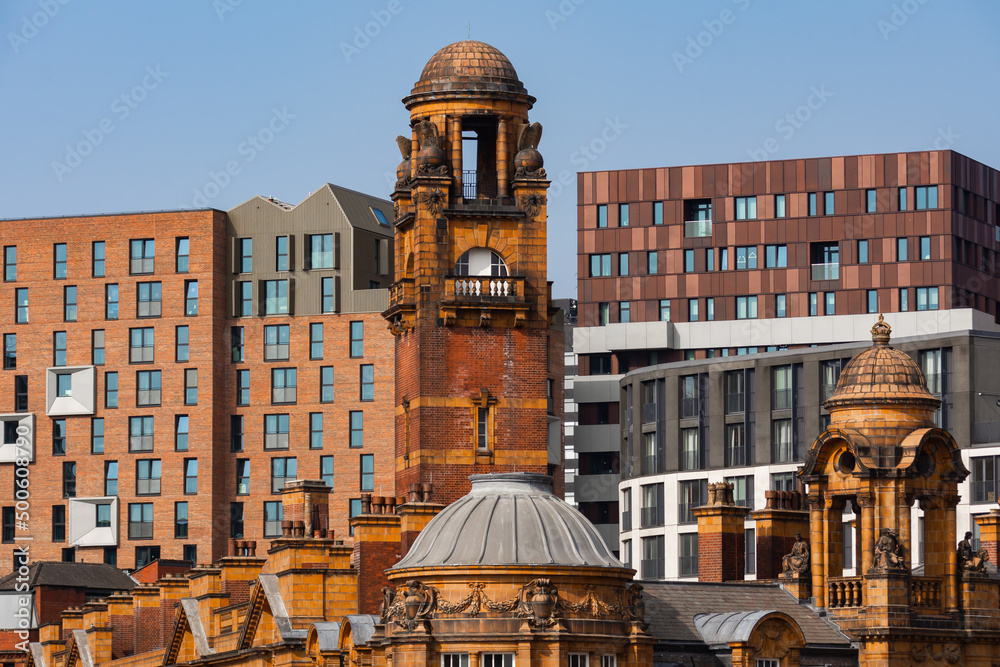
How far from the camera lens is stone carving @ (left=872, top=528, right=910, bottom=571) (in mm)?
64812

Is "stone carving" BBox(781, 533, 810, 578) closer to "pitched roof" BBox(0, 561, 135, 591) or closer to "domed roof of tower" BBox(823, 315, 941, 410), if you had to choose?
"domed roof of tower" BBox(823, 315, 941, 410)

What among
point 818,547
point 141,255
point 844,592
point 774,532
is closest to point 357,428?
point 141,255

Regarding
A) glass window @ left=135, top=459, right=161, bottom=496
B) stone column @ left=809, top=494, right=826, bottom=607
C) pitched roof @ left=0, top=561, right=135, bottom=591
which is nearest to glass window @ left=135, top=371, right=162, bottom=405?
glass window @ left=135, top=459, right=161, bottom=496

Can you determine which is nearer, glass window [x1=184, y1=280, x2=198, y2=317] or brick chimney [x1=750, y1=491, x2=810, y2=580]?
brick chimney [x1=750, y1=491, x2=810, y2=580]

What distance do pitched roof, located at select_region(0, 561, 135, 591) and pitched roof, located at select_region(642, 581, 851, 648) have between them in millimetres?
64244

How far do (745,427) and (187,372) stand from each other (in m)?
44.5

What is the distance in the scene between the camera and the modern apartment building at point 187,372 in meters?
156

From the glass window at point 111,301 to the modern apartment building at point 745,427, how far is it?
128 feet

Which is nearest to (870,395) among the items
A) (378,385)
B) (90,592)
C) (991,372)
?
(991,372)

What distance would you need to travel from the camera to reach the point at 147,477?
15838 centimetres

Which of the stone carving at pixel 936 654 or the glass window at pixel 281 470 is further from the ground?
the glass window at pixel 281 470

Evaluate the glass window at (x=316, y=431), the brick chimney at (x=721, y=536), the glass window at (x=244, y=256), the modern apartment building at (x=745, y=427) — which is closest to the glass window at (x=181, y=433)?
the glass window at (x=316, y=431)

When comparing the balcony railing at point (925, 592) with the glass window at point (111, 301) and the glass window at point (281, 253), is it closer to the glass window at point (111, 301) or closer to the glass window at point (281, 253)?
the glass window at point (281, 253)

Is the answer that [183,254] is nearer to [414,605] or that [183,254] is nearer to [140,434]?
[140,434]
